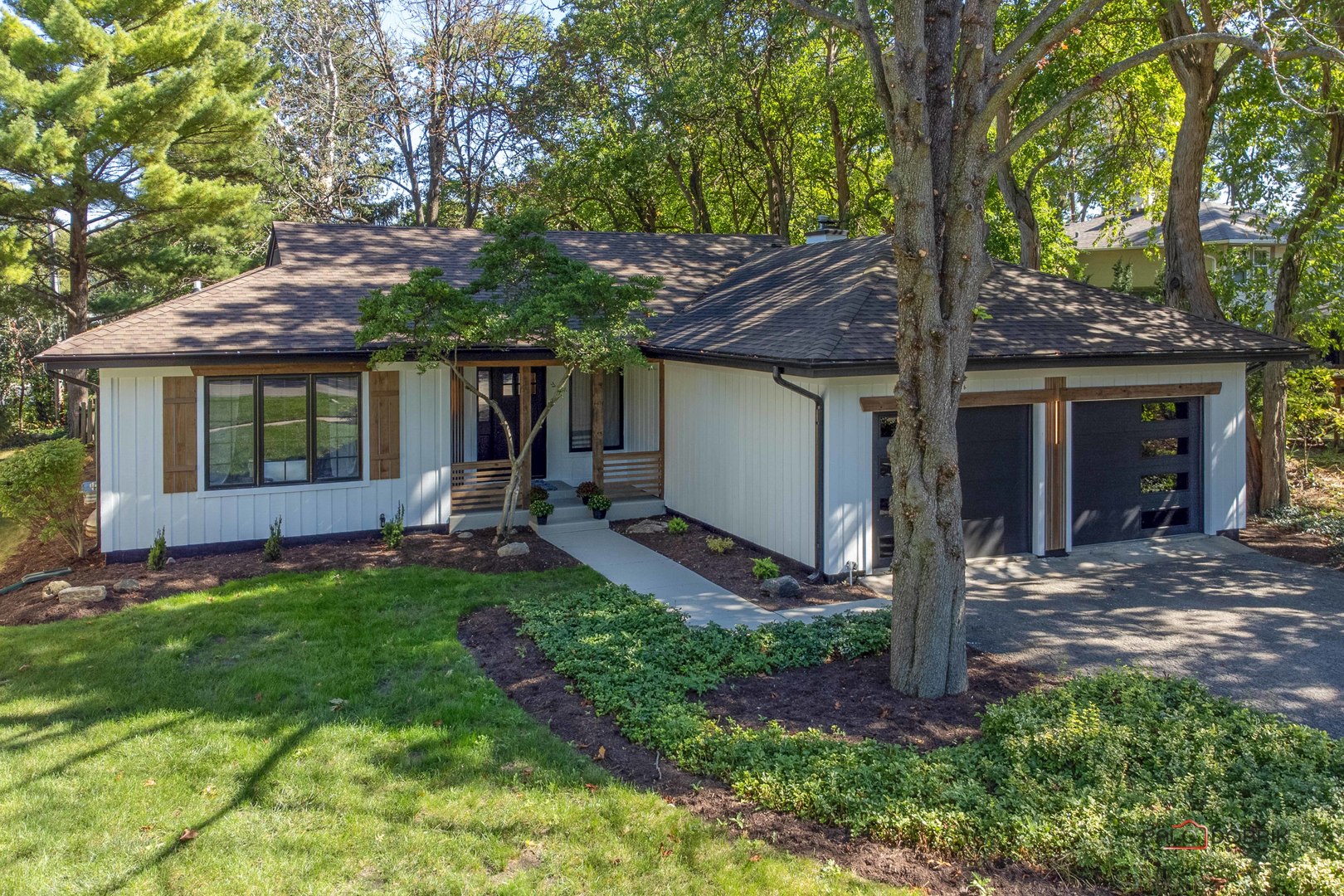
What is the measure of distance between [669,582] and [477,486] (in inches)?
153

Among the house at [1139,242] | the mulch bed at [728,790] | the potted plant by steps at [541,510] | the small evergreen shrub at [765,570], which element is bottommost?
the mulch bed at [728,790]

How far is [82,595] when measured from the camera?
8836 millimetres

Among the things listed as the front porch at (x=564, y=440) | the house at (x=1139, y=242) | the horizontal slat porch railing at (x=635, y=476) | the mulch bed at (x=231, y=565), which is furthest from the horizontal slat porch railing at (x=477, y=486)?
the house at (x=1139, y=242)

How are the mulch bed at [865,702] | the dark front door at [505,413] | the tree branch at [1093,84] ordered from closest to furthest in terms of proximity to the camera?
the mulch bed at [865,702] → the tree branch at [1093,84] → the dark front door at [505,413]

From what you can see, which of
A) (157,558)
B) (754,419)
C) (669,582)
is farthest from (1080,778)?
(157,558)

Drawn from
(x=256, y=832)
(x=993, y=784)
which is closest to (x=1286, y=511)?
(x=993, y=784)

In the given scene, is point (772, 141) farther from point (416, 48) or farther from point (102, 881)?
point (102, 881)

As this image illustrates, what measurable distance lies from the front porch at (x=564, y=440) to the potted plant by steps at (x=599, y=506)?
144mm

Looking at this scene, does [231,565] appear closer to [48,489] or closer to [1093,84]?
[48,489]

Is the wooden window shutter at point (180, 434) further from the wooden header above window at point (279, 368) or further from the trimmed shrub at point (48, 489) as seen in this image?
the trimmed shrub at point (48, 489)

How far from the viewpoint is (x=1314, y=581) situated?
10.3 meters

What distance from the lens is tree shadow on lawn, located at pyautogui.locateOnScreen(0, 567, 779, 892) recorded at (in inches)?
192

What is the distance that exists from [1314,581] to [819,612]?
19.6ft

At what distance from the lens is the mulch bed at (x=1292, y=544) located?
11.2 meters
